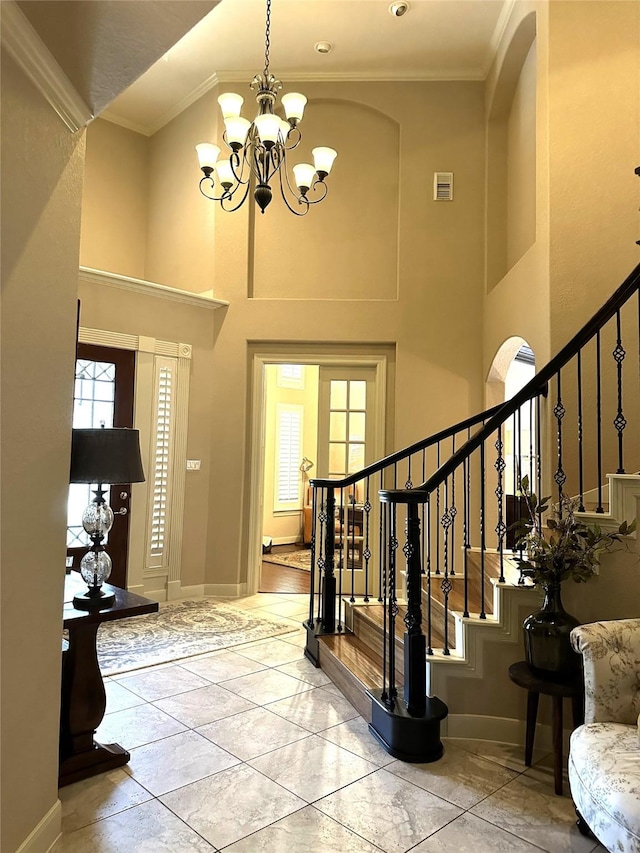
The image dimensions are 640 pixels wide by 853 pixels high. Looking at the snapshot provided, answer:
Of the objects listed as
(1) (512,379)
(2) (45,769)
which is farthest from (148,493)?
(1) (512,379)

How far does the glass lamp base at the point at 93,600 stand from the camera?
2.70m

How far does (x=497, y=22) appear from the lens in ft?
17.3

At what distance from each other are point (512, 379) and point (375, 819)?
778cm

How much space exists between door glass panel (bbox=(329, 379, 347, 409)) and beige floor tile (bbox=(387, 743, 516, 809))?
3.71 m

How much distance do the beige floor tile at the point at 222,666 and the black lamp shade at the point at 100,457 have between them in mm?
1818

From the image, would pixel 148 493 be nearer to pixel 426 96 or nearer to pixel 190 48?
pixel 190 48

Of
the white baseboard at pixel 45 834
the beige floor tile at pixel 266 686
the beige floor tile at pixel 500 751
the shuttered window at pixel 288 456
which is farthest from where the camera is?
the shuttered window at pixel 288 456

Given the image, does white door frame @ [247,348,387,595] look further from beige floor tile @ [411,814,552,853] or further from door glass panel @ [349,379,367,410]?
beige floor tile @ [411,814,552,853]

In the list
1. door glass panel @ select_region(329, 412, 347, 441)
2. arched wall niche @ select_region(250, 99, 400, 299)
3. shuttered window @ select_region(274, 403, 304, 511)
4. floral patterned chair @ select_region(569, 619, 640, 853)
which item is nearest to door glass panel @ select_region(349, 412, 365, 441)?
door glass panel @ select_region(329, 412, 347, 441)

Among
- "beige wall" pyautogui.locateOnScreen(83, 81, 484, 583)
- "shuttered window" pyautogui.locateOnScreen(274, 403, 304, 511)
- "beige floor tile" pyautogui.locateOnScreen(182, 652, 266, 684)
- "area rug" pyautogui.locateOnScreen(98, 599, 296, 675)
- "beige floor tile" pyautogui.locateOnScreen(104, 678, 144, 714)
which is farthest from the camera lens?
"shuttered window" pyautogui.locateOnScreen(274, 403, 304, 511)

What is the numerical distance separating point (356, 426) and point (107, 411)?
7.85 feet

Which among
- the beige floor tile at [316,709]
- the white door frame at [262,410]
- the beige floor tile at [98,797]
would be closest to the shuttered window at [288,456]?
the white door frame at [262,410]

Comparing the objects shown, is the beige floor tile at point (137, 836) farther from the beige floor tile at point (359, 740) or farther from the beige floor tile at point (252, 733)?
the beige floor tile at point (359, 740)

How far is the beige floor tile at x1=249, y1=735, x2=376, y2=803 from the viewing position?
101 inches
